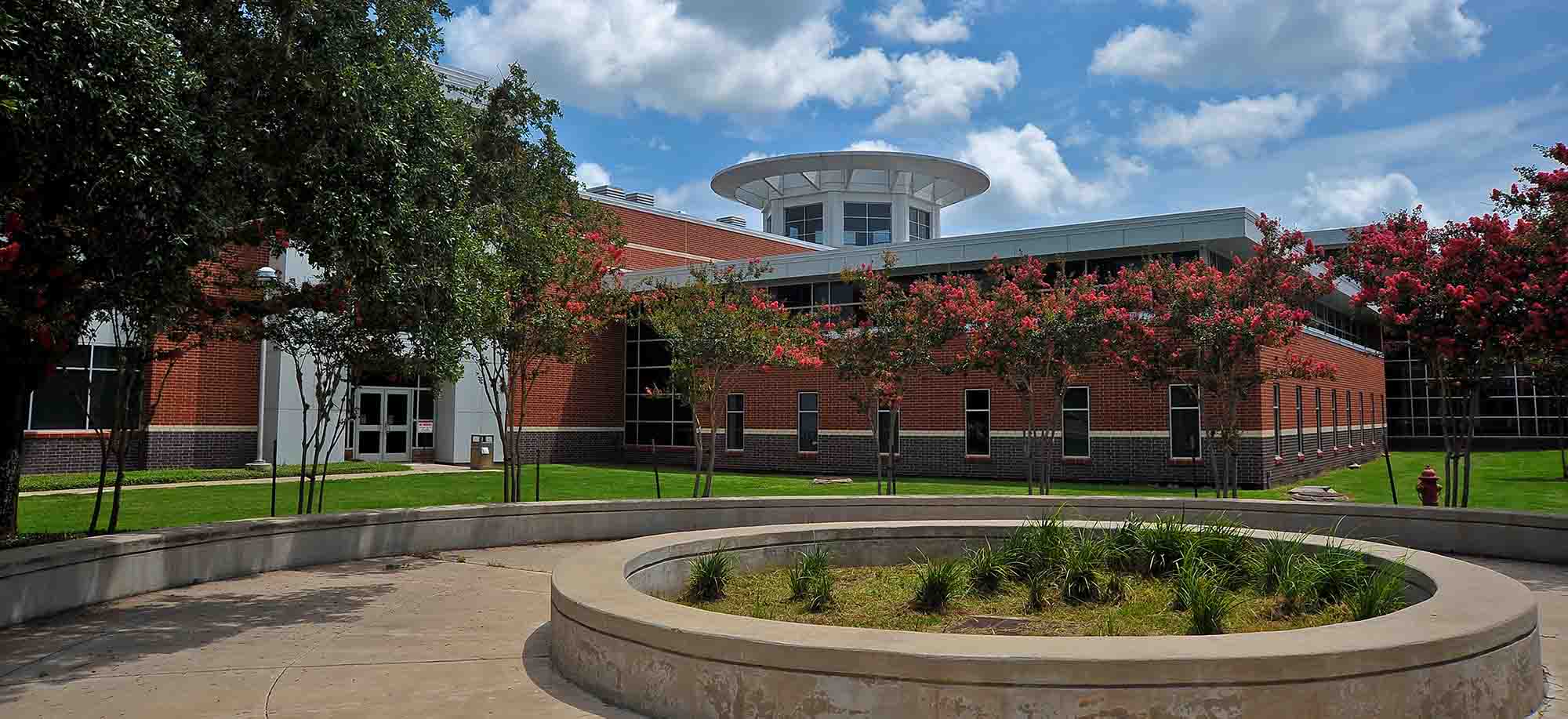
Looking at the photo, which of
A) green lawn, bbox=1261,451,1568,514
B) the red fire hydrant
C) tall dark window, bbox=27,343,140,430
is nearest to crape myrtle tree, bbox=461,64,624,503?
the red fire hydrant

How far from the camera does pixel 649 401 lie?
121ft

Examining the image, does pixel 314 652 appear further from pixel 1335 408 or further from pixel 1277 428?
pixel 1335 408

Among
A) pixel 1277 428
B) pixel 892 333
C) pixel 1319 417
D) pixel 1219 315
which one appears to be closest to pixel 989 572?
pixel 892 333

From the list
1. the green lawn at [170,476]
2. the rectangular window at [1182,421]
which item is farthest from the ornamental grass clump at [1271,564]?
the green lawn at [170,476]

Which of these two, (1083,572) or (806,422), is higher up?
(806,422)

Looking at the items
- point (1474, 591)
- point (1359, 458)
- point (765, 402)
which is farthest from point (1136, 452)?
→ point (1474, 591)

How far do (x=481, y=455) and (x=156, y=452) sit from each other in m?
8.50

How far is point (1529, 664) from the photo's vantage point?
21.2ft

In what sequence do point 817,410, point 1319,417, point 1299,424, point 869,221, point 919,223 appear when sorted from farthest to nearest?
point 919,223
point 869,221
point 817,410
point 1319,417
point 1299,424

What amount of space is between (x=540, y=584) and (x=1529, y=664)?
880 cm

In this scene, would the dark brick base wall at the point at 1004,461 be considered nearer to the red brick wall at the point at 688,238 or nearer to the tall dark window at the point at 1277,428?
the tall dark window at the point at 1277,428

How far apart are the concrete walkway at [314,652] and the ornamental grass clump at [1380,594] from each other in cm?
104

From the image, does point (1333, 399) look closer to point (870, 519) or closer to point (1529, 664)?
point (870, 519)

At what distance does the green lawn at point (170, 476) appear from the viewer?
880 inches
